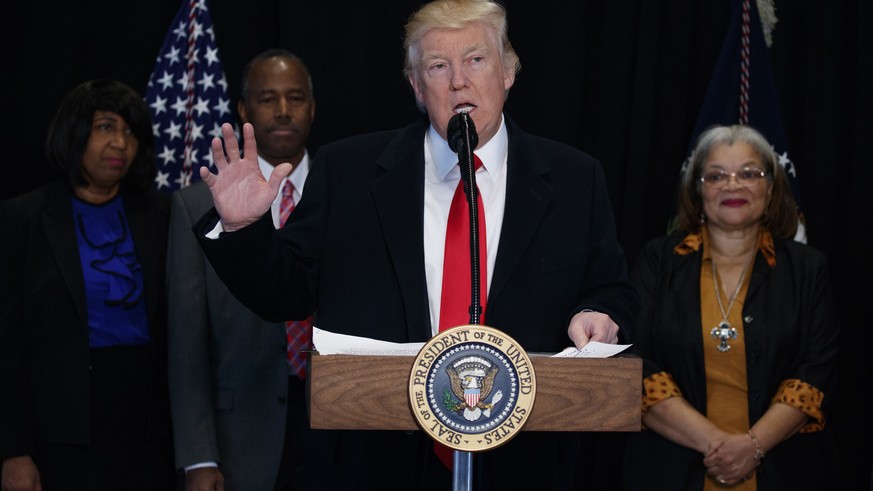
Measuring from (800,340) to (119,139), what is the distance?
2156mm

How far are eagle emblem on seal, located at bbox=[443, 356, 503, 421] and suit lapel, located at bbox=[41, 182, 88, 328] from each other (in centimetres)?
197

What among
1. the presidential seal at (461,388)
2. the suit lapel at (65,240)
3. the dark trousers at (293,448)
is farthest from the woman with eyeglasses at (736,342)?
the presidential seal at (461,388)

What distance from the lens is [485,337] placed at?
1327 mm

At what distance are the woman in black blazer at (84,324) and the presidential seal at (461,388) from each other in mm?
1951

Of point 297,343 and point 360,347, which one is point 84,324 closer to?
point 297,343

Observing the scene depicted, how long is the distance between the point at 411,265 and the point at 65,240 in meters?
1.61

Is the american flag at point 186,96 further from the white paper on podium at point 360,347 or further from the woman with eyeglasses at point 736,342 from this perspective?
the white paper on podium at point 360,347

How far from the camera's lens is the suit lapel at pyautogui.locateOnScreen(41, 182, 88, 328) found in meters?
3.02

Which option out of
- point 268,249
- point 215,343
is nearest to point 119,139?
point 215,343

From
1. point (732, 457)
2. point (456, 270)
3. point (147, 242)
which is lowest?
point (732, 457)

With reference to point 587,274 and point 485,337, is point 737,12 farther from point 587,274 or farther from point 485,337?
point 485,337

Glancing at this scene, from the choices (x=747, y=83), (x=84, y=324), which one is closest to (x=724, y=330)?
(x=747, y=83)

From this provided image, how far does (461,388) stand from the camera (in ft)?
4.34

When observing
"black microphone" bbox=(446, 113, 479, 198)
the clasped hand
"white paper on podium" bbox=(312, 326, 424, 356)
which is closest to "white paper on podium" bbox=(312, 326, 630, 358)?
"white paper on podium" bbox=(312, 326, 424, 356)
